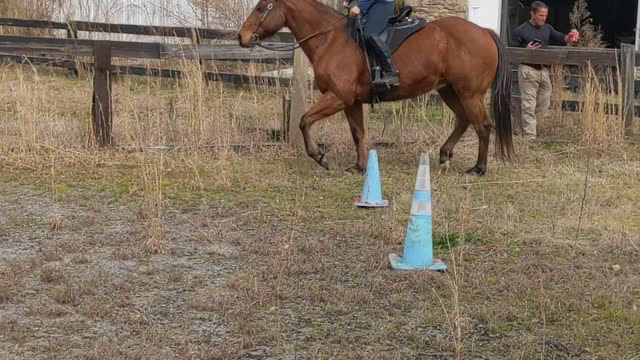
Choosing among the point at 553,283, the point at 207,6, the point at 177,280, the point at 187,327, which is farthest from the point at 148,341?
the point at 207,6

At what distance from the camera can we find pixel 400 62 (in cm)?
851

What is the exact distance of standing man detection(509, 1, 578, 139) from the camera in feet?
35.6

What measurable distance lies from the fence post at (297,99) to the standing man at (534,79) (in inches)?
125

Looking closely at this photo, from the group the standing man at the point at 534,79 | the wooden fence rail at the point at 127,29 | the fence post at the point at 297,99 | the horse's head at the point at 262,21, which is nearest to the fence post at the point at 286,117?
the fence post at the point at 297,99

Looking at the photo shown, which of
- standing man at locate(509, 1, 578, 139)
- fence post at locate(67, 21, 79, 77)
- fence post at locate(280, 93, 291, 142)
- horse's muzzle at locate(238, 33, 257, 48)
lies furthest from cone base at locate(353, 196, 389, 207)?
fence post at locate(67, 21, 79, 77)

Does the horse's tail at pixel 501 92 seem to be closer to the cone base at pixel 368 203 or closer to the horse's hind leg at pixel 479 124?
the horse's hind leg at pixel 479 124

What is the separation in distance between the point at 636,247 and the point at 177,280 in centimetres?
326

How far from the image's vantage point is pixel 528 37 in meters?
11.1

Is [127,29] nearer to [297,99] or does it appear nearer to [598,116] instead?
[297,99]

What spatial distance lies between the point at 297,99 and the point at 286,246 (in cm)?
423

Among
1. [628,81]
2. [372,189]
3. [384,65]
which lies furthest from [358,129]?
[628,81]

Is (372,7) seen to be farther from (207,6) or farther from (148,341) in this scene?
(207,6)

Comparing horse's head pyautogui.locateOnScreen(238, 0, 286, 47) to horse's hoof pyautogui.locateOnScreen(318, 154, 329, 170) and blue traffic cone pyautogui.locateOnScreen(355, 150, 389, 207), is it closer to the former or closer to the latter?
horse's hoof pyautogui.locateOnScreen(318, 154, 329, 170)

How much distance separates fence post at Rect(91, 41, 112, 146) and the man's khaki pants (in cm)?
545
